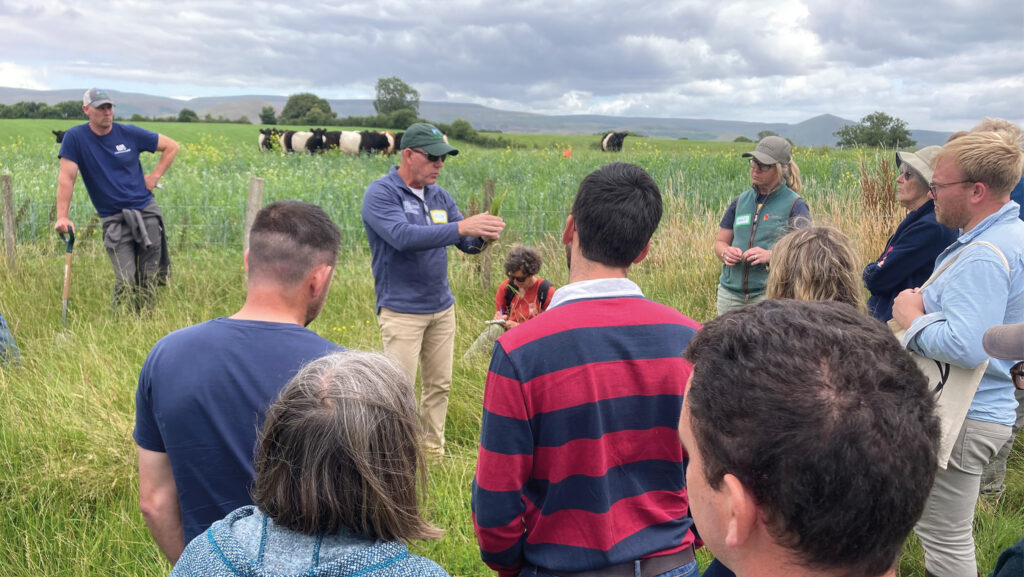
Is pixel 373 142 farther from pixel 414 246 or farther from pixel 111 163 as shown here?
pixel 414 246

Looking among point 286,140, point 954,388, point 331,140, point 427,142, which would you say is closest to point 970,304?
point 954,388

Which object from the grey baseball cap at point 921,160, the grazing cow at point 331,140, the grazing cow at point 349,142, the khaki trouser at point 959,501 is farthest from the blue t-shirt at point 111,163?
the grazing cow at point 331,140

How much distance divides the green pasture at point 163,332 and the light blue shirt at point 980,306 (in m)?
0.97

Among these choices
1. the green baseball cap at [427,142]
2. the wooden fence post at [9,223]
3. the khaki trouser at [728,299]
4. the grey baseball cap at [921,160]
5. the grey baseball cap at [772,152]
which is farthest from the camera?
the wooden fence post at [9,223]

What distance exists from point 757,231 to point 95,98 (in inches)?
207

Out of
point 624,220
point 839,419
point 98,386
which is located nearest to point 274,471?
point 839,419

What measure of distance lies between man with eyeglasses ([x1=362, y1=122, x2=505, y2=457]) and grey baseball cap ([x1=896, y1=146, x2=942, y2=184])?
2.05 metres

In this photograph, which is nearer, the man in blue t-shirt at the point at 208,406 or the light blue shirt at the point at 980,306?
the man in blue t-shirt at the point at 208,406

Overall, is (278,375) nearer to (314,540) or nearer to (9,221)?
(314,540)

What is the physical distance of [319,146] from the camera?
102ft

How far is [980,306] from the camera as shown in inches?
96.3

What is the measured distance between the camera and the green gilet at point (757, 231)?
4469 millimetres

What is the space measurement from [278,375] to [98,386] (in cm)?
332

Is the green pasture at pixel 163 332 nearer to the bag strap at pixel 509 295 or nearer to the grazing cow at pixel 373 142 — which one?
the bag strap at pixel 509 295
